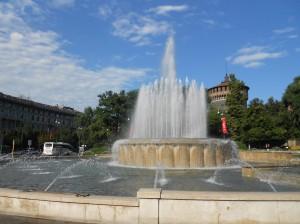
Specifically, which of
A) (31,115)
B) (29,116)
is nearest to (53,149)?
(29,116)

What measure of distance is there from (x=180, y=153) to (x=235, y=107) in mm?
51051

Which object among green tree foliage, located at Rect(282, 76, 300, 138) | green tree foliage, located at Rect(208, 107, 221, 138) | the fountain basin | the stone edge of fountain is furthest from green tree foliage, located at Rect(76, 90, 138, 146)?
the stone edge of fountain

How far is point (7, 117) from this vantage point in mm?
114750

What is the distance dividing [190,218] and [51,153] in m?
54.7

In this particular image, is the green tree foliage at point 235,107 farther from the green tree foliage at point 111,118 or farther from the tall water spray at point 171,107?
the tall water spray at point 171,107

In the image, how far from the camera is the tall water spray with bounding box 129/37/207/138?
36.1m

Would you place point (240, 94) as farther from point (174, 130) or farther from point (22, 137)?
point (22, 137)

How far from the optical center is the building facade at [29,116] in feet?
371

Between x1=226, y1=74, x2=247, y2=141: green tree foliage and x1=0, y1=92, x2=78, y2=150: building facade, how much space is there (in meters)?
53.2

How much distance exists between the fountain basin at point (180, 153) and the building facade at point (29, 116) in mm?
77148

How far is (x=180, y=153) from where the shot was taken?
79.3 feet

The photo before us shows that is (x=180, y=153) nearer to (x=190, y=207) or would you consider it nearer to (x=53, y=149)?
(x=190, y=207)

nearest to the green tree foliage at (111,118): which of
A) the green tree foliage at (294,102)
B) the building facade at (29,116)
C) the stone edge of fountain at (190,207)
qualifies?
the building facade at (29,116)

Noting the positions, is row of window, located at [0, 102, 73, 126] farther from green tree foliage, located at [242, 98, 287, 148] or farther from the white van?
green tree foliage, located at [242, 98, 287, 148]
